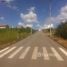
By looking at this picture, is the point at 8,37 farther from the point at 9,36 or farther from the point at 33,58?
the point at 33,58

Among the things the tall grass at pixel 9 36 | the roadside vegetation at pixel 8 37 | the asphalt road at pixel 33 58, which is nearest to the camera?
the asphalt road at pixel 33 58

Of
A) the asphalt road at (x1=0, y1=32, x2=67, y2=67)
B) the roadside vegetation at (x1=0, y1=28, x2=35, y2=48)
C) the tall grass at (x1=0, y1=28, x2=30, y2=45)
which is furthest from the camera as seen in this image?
the tall grass at (x1=0, y1=28, x2=30, y2=45)

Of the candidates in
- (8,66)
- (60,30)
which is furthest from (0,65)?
(60,30)

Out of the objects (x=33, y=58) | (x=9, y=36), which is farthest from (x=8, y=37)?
(x=33, y=58)

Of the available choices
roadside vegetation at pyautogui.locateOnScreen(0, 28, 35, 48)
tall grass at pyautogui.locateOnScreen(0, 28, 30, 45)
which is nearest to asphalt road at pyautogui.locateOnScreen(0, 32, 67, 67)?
roadside vegetation at pyautogui.locateOnScreen(0, 28, 35, 48)

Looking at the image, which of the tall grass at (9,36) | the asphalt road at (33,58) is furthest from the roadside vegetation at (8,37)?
the asphalt road at (33,58)

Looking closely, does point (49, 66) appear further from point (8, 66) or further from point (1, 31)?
point (1, 31)

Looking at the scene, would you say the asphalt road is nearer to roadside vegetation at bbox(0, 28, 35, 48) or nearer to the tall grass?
roadside vegetation at bbox(0, 28, 35, 48)

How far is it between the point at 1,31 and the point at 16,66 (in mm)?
72840

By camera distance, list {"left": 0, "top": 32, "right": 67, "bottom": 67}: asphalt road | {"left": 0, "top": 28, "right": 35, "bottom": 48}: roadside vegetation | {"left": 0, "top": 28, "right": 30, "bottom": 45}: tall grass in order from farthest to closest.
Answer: {"left": 0, "top": 28, "right": 30, "bottom": 45}: tall grass < {"left": 0, "top": 28, "right": 35, "bottom": 48}: roadside vegetation < {"left": 0, "top": 32, "right": 67, "bottom": 67}: asphalt road

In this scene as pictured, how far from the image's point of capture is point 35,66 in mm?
11492

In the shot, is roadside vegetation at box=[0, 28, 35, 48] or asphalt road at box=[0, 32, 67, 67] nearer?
asphalt road at box=[0, 32, 67, 67]

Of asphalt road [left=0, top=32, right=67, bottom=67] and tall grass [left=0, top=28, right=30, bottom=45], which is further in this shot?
tall grass [left=0, top=28, right=30, bottom=45]

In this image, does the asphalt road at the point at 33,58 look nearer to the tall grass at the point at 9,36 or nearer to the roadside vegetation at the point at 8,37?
the roadside vegetation at the point at 8,37
